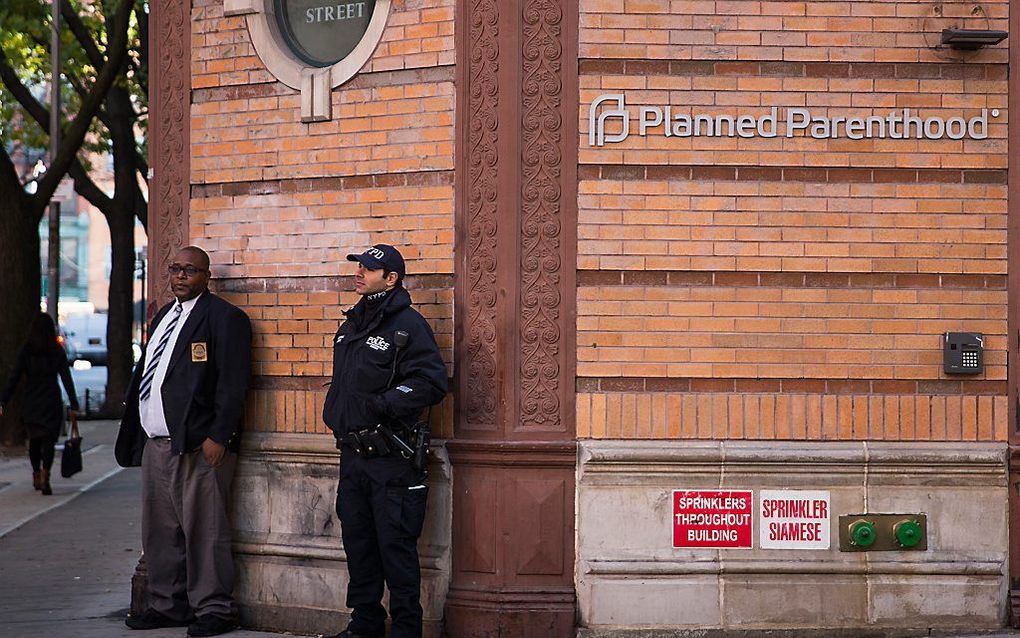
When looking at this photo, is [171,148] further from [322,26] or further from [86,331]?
[86,331]

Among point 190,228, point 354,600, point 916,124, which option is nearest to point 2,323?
point 190,228

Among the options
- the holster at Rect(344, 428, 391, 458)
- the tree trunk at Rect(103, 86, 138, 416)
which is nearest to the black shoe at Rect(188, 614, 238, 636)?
the holster at Rect(344, 428, 391, 458)

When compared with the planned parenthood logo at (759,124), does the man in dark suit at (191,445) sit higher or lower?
lower

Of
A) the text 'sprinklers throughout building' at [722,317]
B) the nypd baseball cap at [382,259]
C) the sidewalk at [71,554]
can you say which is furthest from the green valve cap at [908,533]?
the nypd baseball cap at [382,259]

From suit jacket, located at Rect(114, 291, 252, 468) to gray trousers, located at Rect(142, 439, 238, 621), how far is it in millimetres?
155

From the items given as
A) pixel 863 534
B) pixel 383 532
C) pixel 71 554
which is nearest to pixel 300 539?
pixel 383 532

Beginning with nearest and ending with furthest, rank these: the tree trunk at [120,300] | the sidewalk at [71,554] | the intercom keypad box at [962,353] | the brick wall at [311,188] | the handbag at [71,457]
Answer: the intercom keypad box at [962,353] → the brick wall at [311,188] → the sidewalk at [71,554] → the handbag at [71,457] → the tree trunk at [120,300]

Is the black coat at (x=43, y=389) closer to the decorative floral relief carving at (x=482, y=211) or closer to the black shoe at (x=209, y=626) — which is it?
the black shoe at (x=209, y=626)

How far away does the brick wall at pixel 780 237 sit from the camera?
24.6ft

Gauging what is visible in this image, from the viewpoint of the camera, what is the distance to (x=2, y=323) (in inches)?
741

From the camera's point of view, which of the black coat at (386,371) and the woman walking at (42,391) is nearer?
the black coat at (386,371)

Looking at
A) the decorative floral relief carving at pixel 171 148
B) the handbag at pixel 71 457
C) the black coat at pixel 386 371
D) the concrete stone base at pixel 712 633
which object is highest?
the decorative floral relief carving at pixel 171 148

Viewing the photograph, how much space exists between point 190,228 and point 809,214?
133 inches

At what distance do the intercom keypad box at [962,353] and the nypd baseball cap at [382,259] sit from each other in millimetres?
2695
